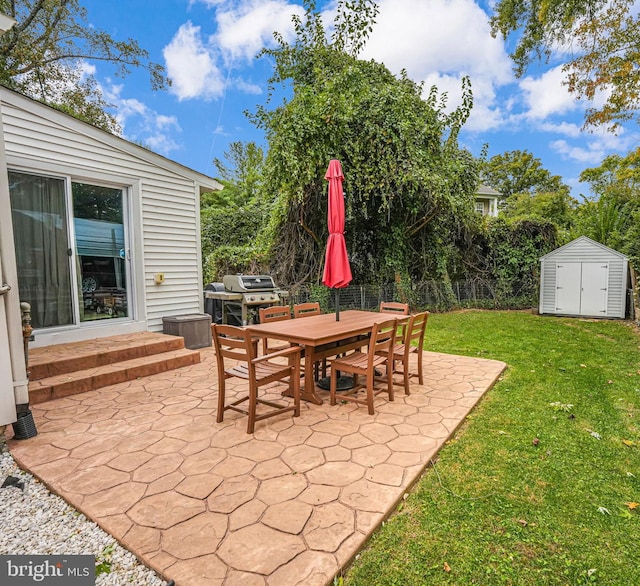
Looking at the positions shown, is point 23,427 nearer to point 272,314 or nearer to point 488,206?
point 272,314

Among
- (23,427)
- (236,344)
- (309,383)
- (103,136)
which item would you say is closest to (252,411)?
(236,344)

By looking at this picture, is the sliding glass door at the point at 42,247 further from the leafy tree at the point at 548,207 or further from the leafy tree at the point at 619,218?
the leafy tree at the point at 548,207

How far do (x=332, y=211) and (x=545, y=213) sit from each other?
19.5m

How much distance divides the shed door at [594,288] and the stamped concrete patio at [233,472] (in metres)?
7.37

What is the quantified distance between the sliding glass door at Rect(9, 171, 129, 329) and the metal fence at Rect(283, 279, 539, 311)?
4222 millimetres

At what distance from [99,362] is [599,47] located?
11.8 metres

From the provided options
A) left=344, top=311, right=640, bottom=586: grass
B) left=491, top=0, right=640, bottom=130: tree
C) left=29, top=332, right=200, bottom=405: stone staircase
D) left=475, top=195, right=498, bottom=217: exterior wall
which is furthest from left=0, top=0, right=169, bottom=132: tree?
left=475, top=195, right=498, bottom=217: exterior wall

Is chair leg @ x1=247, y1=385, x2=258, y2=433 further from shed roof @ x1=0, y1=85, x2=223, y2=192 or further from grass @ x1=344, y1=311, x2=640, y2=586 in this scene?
shed roof @ x1=0, y1=85, x2=223, y2=192

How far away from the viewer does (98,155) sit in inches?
202

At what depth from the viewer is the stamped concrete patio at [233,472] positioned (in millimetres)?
1719

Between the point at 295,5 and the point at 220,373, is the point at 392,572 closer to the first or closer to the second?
the point at 220,373

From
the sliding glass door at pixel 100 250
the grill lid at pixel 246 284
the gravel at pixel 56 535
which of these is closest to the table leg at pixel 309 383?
the gravel at pixel 56 535

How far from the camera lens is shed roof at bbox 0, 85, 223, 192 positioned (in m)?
4.34

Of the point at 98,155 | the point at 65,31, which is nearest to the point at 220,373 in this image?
the point at 98,155
